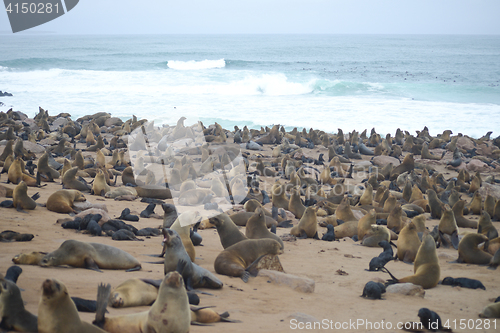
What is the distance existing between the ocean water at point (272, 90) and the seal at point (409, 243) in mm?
14101

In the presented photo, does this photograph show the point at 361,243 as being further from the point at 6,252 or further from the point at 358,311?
the point at 6,252

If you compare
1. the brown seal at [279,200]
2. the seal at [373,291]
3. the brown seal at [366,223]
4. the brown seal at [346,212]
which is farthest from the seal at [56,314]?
the brown seal at [279,200]

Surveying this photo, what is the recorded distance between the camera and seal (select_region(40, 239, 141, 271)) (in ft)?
12.9

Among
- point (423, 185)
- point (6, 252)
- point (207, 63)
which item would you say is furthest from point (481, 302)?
point (207, 63)

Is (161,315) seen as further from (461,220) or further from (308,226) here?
(461,220)

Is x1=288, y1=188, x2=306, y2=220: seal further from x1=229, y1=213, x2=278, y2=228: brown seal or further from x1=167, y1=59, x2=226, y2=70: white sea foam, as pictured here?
x1=167, y1=59, x2=226, y2=70: white sea foam

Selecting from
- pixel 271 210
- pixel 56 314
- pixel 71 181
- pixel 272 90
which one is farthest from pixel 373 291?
pixel 272 90

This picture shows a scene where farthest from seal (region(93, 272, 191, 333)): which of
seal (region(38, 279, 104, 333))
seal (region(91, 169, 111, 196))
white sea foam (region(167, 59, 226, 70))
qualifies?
white sea foam (region(167, 59, 226, 70))

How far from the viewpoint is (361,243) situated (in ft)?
21.8

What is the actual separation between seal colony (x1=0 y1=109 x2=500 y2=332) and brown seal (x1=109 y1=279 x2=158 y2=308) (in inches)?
2.9

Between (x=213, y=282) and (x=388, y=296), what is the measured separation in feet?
5.92

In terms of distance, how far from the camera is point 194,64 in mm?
47688

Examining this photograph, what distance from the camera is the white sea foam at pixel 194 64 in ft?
152

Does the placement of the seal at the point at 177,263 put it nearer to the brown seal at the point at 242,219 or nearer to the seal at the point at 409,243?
the seal at the point at 409,243
